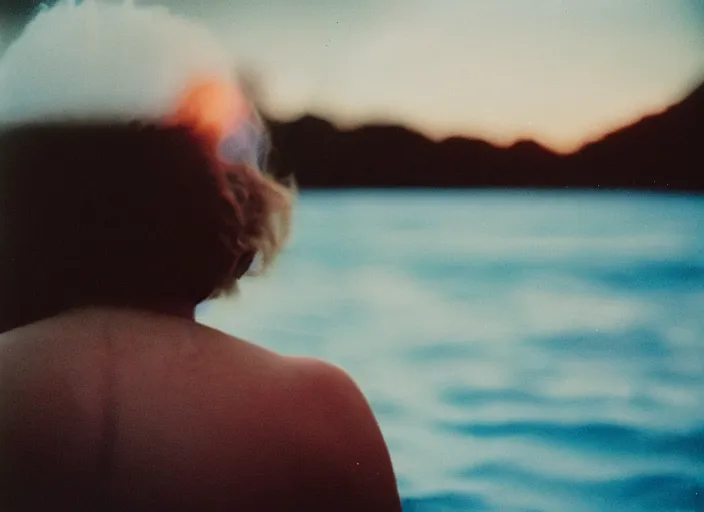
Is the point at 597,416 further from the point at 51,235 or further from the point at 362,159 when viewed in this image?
the point at 51,235

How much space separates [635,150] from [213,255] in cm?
73

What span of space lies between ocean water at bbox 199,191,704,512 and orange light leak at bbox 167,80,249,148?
0.18 meters

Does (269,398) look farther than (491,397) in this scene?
No

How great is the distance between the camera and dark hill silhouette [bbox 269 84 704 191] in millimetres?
1211

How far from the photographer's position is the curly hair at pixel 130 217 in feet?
3.60

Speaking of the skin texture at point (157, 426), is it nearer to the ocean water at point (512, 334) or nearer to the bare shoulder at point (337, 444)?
the bare shoulder at point (337, 444)

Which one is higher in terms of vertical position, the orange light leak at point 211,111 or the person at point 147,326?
the orange light leak at point 211,111

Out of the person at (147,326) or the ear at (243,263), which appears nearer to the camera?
the person at (147,326)

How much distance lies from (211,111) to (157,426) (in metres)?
0.49

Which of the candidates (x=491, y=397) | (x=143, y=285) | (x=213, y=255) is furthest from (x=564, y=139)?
(x=143, y=285)

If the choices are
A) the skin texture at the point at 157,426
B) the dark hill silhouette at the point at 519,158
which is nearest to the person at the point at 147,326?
the skin texture at the point at 157,426

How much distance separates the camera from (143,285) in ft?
3.65

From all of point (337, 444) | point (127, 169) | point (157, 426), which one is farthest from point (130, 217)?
point (337, 444)

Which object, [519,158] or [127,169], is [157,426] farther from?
[519,158]
